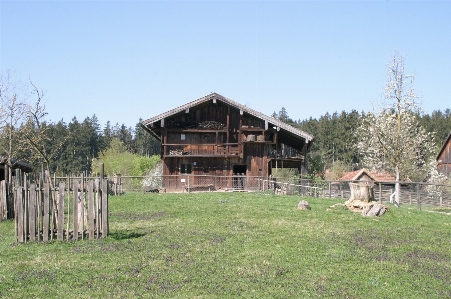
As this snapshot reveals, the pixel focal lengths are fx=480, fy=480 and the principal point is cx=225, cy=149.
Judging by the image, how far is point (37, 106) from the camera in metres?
16.6

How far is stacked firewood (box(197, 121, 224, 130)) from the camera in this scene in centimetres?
3928

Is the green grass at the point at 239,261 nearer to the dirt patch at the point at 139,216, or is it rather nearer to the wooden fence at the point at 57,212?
the wooden fence at the point at 57,212

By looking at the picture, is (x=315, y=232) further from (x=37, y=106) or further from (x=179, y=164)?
(x=179, y=164)

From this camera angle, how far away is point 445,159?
159ft

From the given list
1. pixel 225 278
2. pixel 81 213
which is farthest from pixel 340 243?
pixel 81 213

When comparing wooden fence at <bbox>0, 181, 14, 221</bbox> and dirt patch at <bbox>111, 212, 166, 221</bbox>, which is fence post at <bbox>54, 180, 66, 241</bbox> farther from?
wooden fence at <bbox>0, 181, 14, 221</bbox>

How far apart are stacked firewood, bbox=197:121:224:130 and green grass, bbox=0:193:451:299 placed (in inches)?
898

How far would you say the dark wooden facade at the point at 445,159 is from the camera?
4784 centimetres

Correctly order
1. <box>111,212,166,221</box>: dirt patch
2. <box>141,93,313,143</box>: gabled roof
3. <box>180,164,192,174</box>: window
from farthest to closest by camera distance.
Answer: <box>180,164,192,174</box>: window < <box>141,93,313,143</box>: gabled roof < <box>111,212,166,221</box>: dirt patch

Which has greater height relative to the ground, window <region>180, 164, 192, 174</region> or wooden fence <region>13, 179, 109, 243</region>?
window <region>180, 164, 192, 174</region>

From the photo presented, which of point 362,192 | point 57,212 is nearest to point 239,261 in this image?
point 57,212

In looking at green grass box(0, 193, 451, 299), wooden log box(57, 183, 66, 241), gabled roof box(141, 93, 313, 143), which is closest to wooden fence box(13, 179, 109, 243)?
wooden log box(57, 183, 66, 241)

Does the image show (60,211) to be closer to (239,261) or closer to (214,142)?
(239,261)

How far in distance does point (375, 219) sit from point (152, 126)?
2486 cm
